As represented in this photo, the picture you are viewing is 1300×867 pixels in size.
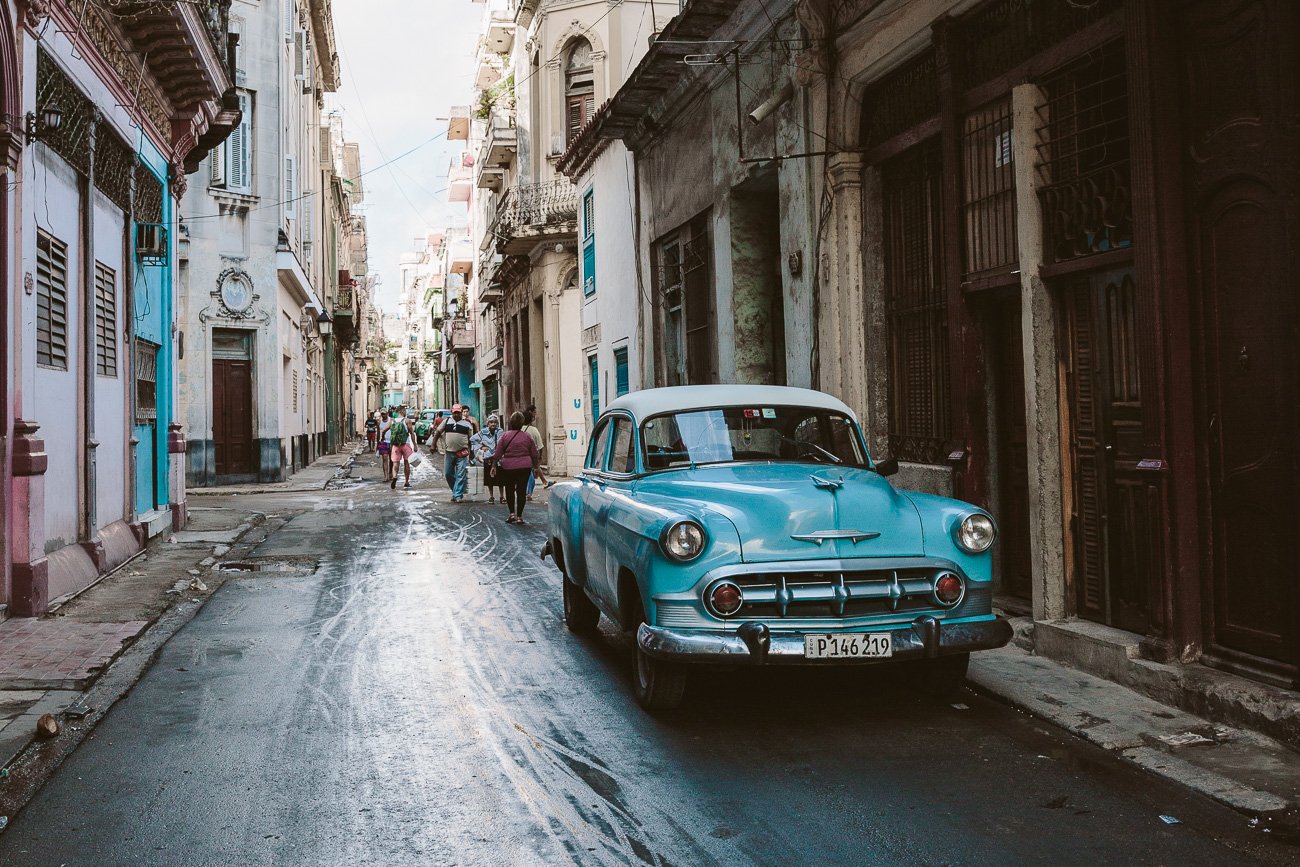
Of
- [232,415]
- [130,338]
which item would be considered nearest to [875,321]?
[130,338]

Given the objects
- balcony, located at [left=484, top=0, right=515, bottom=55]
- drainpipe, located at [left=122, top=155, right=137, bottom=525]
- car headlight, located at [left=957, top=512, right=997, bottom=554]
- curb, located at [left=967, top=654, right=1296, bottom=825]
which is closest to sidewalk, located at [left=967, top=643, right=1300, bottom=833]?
curb, located at [left=967, top=654, right=1296, bottom=825]

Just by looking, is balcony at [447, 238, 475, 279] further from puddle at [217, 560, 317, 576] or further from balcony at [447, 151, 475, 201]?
puddle at [217, 560, 317, 576]

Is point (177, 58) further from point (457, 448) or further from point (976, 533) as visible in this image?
point (976, 533)

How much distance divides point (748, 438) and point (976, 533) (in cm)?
169

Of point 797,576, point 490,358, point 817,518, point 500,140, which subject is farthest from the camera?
point 490,358

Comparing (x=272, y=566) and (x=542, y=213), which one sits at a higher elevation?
(x=542, y=213)

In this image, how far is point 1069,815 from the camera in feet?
13.7

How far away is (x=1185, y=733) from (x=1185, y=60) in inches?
137

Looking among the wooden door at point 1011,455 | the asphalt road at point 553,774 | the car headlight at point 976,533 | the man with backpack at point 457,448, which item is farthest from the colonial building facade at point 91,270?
the wooden door at point 1011,455

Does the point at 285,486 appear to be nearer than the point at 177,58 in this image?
No

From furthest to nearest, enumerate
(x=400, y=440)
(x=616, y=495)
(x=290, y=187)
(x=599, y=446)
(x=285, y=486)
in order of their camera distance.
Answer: (x=290, y=187), (x=400, y=440), (x=285, y=486), (x=599, y=446), (x=616, y=495)

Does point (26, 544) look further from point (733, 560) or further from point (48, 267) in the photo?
point (733, 560)

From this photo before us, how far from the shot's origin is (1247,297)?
5.55 meters

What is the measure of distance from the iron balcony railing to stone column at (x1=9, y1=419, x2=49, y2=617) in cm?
1935
